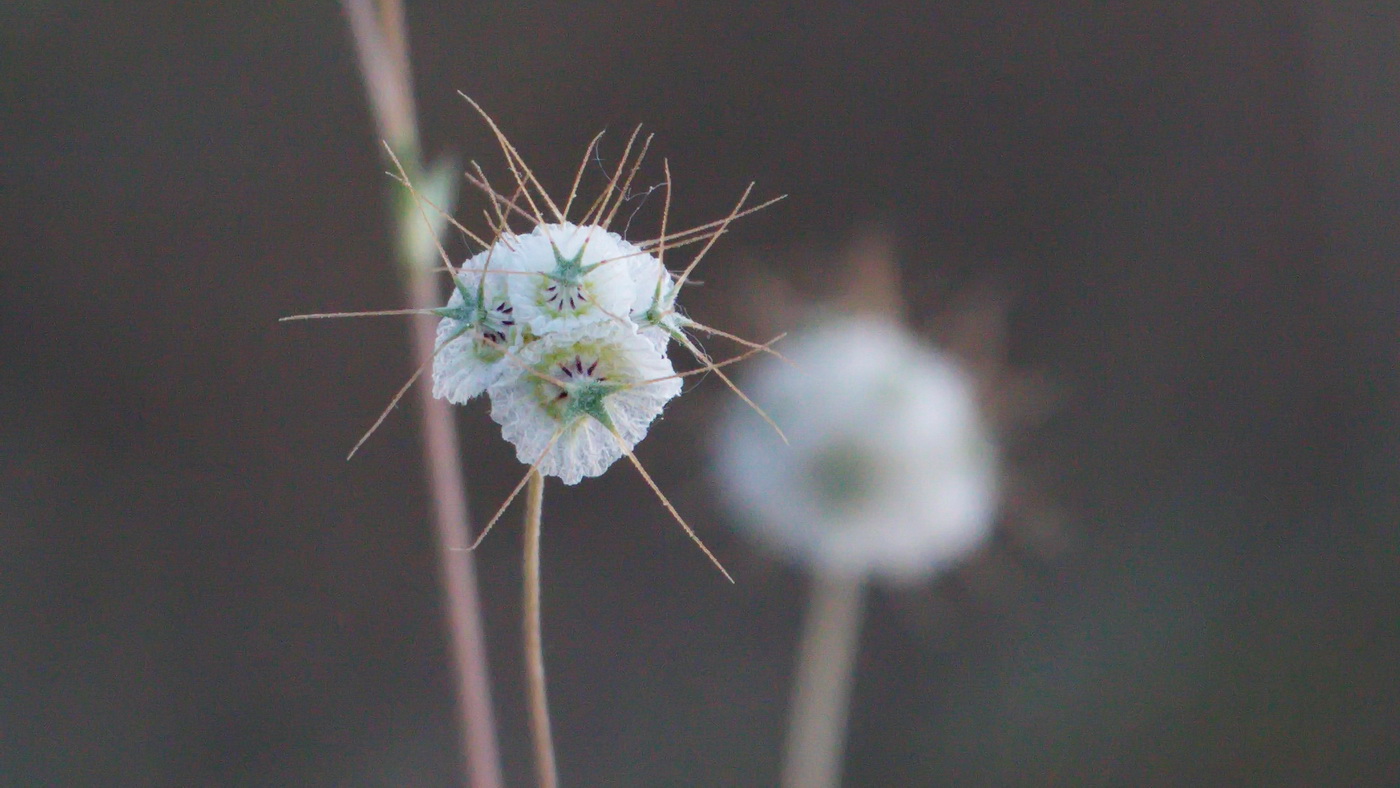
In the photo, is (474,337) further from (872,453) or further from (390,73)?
(872,453)

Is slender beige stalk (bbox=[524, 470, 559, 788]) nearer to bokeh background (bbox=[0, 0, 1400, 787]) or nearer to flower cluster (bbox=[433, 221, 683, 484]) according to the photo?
flower cluster (bbox=[433, 221, 683, 484])

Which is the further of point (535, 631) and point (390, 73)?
point (390, 73)

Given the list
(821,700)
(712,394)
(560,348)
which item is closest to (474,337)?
(560,348)

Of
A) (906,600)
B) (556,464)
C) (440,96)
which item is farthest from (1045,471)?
(556,464)

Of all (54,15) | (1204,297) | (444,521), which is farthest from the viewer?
(1204,297)

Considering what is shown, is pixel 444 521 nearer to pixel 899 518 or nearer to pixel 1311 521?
pixel 899 518

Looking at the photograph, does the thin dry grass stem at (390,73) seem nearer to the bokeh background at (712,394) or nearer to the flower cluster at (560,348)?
the flower cluster at (560,348)

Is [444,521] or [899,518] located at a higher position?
[899,518]

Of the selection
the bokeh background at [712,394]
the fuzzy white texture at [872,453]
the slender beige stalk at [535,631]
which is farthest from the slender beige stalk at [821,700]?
the slender beige stalk at [535,631]
